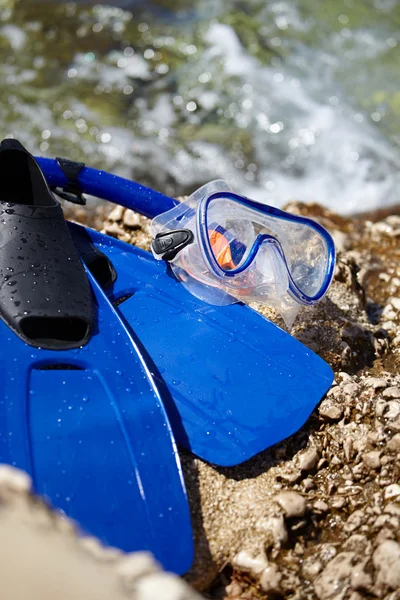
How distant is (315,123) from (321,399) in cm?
312

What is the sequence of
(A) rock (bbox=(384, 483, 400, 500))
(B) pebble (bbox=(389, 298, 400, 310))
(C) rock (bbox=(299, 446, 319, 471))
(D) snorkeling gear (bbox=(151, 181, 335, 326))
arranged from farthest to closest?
(B) pebble (bbox=(389, 298, 400, 310))
(D) snorkeling gear (bbox=(151, 181, 335, 326))
(C) rock (bbox=(299, 446, 319, 471))
(A) rock (bbox=(384, 483, 400, 500))

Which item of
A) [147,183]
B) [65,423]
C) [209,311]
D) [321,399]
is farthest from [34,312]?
[147,183]

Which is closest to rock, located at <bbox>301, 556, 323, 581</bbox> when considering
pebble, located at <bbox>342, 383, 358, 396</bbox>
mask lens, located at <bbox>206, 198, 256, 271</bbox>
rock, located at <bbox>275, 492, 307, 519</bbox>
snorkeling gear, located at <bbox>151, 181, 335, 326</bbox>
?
rock, located at <bbox>275, 492, 307, 519</bbox>

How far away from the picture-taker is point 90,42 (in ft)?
16.8

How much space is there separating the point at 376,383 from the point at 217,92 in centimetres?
331

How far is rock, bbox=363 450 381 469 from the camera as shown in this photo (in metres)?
1.86

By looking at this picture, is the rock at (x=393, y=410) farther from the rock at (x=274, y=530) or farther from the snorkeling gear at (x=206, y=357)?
the rock at (x=274, y=530)

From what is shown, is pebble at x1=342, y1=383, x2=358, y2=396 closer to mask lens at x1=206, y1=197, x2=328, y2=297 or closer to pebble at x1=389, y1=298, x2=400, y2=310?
mask lens at x1=206, y1=197, x2=328, y2=297

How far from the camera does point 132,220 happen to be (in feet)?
8.96

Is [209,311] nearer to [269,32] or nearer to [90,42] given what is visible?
[90,42]

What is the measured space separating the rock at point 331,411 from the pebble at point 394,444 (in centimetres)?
17

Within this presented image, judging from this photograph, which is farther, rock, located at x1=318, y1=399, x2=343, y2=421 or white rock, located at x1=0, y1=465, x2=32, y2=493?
rock, located at x1=318, y1=399, x2=343, y2=421

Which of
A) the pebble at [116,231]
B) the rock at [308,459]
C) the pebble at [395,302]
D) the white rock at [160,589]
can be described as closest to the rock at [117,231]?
the pebble at [116,231]

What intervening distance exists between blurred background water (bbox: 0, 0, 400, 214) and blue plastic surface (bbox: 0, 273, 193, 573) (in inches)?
92.3
